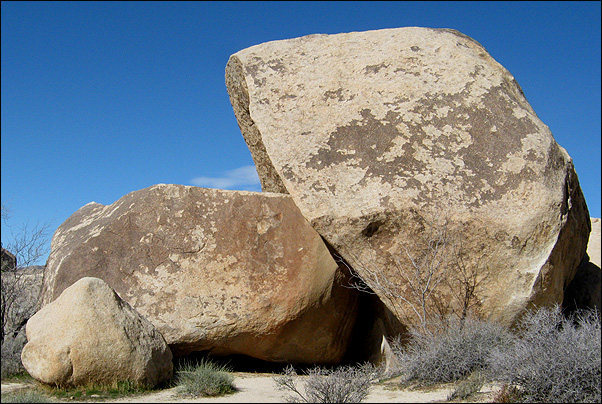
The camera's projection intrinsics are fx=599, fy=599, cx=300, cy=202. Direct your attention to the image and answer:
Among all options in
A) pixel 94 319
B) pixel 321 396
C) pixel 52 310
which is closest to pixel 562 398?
pixel 321 396

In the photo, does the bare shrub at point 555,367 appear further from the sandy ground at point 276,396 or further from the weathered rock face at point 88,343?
the weathered rock face at point 88,343

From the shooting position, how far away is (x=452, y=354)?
5375mm

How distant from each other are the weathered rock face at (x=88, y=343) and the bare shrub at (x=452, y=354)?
2.37 m

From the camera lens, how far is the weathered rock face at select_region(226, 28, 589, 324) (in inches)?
240

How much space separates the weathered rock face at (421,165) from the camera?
6.09 meters

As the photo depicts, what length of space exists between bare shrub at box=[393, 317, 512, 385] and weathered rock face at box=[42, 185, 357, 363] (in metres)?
1.33

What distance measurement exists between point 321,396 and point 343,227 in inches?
76.6

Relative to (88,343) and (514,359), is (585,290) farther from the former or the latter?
(88,343)

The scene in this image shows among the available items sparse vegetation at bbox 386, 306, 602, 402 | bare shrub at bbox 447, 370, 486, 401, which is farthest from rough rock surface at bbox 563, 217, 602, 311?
bare shrub at bbox 447, 370, 486, 401

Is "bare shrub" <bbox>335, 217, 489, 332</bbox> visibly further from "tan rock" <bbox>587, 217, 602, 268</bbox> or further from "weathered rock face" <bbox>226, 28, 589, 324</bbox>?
"tan rock" <bbox>587, 217, 602, 268</bbox>

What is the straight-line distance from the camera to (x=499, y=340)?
5680mm

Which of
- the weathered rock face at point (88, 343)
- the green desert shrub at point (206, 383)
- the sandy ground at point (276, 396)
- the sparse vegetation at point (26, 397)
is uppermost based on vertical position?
the weathered rock face at point (88, 343)

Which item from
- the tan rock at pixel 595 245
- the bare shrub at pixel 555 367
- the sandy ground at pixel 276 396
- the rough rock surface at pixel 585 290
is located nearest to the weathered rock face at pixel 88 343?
the sandy ground at pixel 276 396

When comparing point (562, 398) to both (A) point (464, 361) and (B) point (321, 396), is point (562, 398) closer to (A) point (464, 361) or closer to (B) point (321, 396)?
(A) point (464, 361)
